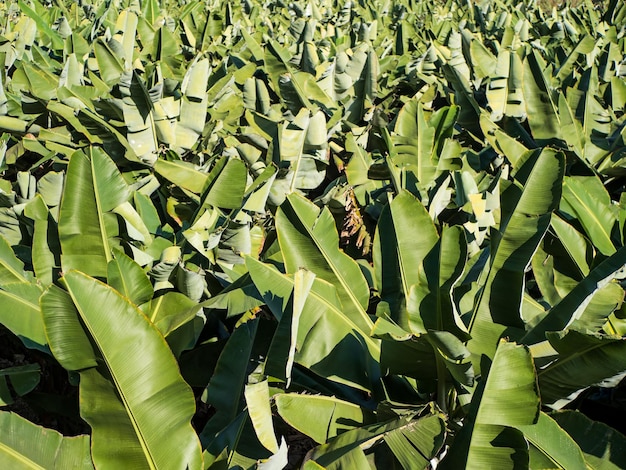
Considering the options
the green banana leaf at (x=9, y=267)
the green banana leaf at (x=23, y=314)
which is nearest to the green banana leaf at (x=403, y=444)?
the green banana leaf at (x=23, y=314)

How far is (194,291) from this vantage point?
2.35m

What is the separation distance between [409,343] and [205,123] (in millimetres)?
2156

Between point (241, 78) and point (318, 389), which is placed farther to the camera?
point (241, 78)

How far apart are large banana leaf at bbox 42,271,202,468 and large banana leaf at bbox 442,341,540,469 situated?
0.79 metres

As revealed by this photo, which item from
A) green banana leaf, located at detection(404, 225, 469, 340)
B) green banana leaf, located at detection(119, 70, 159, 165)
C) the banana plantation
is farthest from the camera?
green banana leaf, located at detection(119, 70, 159, 165)

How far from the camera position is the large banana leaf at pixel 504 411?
1541 mm

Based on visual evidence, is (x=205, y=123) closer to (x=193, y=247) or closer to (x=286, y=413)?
(x=193, y=247)

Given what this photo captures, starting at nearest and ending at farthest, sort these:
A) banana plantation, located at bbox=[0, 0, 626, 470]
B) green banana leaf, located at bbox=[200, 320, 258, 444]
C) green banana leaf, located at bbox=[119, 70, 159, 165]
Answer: banana plantation, located at bbox=[0, 0, 626, 470]
green banana leaf, located at bbox=[200, 320, 258, 444]
green banana leaf, located at bbox=[119, 70, 159, 165]

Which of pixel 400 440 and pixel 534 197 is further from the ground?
pixel 534 197

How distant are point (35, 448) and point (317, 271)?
103 cm

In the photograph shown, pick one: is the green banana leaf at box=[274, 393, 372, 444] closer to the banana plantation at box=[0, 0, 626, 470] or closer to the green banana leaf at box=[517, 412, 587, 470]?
the banana plantation at box=[0, 0, 626, 470]

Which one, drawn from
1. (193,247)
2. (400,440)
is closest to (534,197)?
(400,440)

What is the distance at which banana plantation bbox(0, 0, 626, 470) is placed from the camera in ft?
5.43

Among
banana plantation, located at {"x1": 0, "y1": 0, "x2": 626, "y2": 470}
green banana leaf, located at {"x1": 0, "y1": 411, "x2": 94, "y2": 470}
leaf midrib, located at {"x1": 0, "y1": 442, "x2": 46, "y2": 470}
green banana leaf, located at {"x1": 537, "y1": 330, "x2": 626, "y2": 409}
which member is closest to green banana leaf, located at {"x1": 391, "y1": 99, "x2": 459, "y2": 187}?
banana plantation, located at {"x1": 0, "y1": 0, "x2": 626, "y2": 470}
